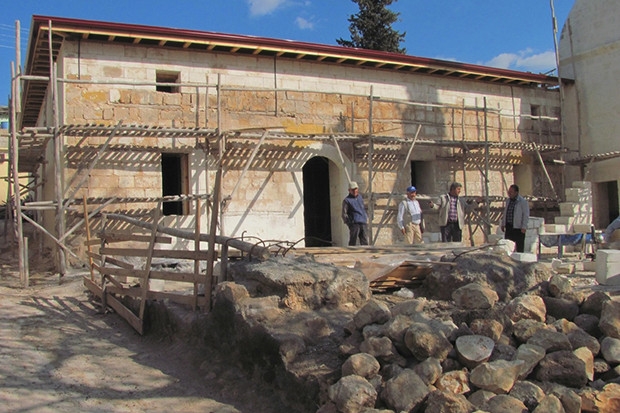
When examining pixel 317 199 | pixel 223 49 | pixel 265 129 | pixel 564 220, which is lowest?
pixel 564 220

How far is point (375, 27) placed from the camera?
26578 millimetres

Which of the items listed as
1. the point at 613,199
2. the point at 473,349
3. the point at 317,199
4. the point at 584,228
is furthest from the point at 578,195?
the point at 473,349

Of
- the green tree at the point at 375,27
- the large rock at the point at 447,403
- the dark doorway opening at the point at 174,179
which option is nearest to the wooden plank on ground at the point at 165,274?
the large rock at the point at 447,403

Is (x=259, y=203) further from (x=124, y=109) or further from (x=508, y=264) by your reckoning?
(x=508, y=264)

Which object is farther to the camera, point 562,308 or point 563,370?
point 562,308

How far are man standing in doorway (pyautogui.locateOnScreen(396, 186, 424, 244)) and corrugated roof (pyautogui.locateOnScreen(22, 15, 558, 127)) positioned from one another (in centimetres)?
411

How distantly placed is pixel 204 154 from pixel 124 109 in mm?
1826

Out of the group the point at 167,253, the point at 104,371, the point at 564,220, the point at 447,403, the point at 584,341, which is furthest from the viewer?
the point at 564,220

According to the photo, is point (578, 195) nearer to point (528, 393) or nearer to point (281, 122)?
point (281, 122)

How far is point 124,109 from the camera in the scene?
38.6 feet

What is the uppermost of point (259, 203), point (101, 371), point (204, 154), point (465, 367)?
point (204, 154)

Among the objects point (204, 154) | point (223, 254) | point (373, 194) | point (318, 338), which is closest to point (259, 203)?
point (204, 154)

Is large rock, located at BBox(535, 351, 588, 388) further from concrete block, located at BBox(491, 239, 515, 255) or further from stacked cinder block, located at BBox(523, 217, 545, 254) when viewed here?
stacked cinder block, located at BBox(523, 217, 545, 254)

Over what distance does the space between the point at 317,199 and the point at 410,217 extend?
476 centimetres
